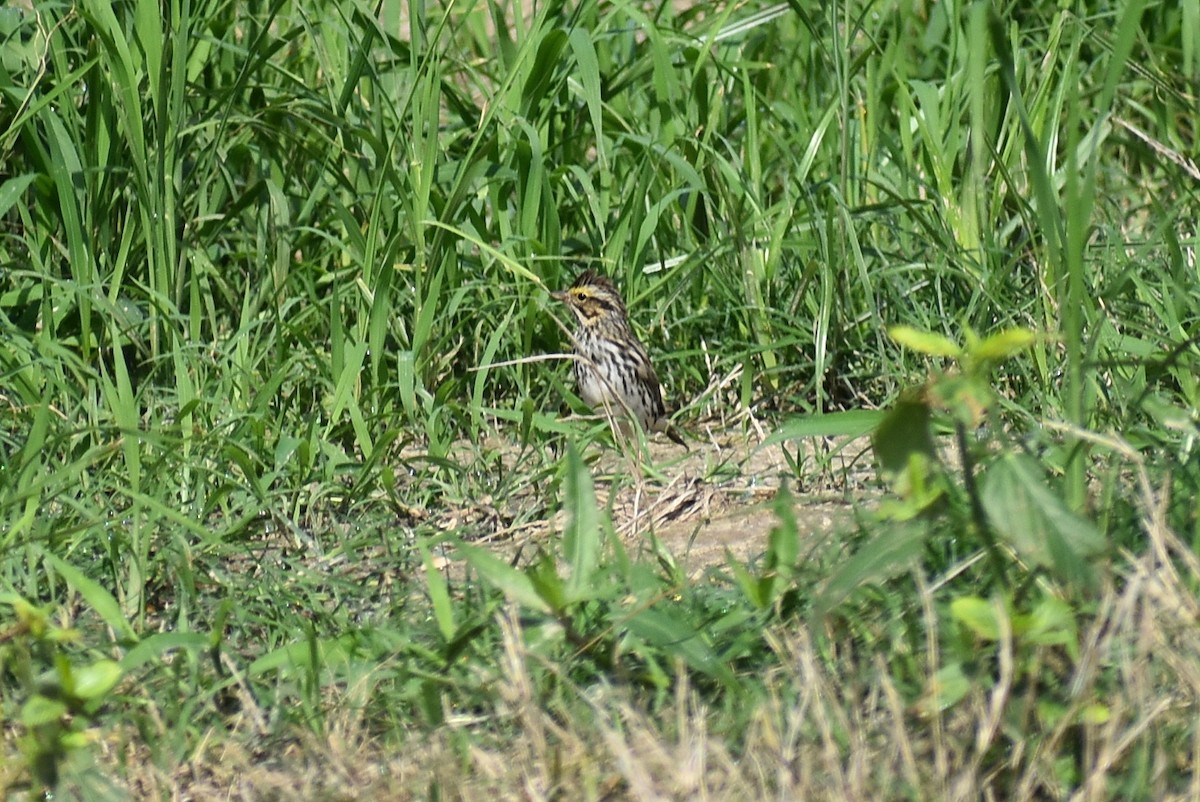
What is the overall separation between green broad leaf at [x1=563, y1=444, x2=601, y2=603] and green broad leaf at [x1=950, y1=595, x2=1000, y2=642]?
703mm

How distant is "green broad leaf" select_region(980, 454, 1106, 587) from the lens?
9.63 ft

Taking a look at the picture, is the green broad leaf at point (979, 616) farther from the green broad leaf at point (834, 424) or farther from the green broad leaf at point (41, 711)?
the green broad leaf at point (41, 711)

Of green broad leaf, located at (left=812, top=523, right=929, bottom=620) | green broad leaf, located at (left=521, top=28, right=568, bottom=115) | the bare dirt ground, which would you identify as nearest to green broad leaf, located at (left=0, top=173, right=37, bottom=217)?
green broad leaf, located at (left=521, top=28, right=568, bottom=115)

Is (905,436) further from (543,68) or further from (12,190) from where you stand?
(12,190)

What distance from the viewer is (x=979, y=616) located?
297 cm

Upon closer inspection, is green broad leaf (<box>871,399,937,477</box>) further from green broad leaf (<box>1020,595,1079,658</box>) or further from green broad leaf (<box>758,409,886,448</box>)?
green broad leaf (<box>758,409,886,448</box>)

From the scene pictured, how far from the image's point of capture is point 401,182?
18.4 ft

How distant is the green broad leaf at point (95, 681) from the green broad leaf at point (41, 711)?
4 centimetres

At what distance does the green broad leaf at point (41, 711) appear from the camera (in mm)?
2965

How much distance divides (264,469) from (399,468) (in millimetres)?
471

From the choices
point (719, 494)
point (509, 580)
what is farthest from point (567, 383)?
point (509, 580)

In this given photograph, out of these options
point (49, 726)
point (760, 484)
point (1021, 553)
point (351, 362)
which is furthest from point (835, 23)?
point (49, 726)

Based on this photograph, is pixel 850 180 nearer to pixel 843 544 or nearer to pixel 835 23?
pixel 835 23

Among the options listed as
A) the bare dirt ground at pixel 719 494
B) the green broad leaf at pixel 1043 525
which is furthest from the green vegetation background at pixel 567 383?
A: the bare dirt ground at pixel 719 494
